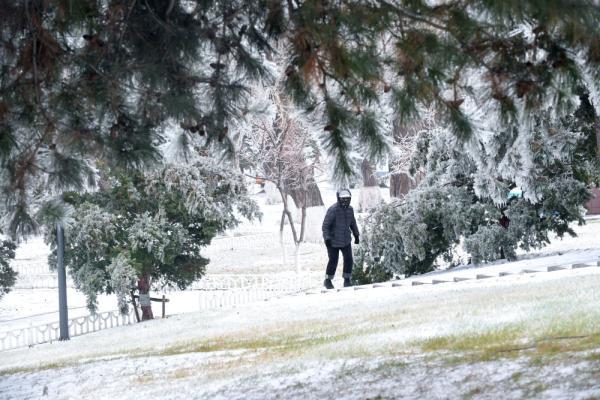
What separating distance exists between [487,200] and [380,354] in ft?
41.2

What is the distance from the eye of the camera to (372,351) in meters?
9.01

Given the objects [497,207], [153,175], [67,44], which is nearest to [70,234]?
[153,175]

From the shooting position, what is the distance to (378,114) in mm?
6730

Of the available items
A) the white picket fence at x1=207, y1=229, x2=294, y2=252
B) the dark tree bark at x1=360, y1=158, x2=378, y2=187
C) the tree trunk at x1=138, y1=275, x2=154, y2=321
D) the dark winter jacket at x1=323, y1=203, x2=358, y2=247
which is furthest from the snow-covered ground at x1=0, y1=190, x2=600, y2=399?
the white picket fence at x1=207, y1=229, x2=294, y2=252

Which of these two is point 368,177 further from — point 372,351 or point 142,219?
point 372,351

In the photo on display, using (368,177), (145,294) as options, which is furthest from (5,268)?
(368,177)

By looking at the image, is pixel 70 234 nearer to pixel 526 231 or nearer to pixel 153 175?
pixel 153 175

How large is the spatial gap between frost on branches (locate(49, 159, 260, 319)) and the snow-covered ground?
5464mm

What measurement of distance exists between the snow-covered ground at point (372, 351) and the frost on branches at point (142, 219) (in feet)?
17.9

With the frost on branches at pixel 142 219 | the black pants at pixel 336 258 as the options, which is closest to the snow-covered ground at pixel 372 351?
the black pants at pixel 336 258

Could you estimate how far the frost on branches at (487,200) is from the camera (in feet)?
60.1

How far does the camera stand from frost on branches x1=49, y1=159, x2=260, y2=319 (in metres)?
21.4

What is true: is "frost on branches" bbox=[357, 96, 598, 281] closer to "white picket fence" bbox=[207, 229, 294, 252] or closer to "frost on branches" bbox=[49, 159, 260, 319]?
"frost on branches" bbox=[49, 159, 260, 319]

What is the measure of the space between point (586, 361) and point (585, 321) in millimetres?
1741
